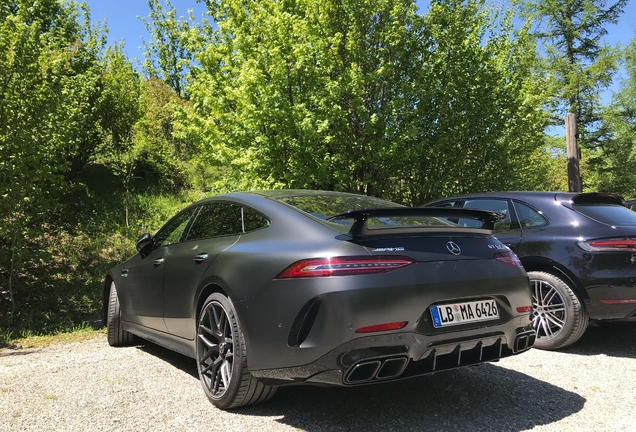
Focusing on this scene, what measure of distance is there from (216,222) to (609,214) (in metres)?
3.85

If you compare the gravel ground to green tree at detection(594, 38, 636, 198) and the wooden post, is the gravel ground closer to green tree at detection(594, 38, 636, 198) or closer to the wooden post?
the wooden post

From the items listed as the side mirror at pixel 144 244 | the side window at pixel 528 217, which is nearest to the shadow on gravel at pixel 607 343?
the side window at pixel 528 217

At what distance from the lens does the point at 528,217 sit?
5480 millimetres

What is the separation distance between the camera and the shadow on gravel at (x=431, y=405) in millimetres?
3012

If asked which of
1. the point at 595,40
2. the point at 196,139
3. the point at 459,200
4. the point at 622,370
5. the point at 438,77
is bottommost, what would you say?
the point at 622,370

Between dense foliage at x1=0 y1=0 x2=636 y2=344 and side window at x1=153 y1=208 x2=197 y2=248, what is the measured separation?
3.06m

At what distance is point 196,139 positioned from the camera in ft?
41.8

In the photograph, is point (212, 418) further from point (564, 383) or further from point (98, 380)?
point (564, 383)

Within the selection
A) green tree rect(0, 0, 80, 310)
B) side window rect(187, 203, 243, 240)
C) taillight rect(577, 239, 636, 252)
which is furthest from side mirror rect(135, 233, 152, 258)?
taillight rect(577, 239, 636, 252)

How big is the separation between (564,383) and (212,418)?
2.68m

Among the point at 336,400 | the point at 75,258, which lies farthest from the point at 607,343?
the point at 75,258

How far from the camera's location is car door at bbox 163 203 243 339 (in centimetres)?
358

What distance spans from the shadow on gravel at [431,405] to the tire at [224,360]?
0.14 m

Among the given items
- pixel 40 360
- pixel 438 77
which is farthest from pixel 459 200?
pixel 438 77
